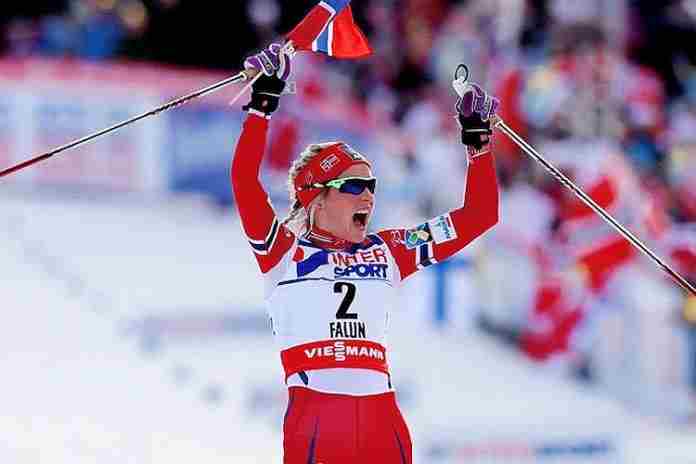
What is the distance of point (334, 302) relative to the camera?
452 cm

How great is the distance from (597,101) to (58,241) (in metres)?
4.36

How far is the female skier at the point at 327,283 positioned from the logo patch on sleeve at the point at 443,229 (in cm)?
2

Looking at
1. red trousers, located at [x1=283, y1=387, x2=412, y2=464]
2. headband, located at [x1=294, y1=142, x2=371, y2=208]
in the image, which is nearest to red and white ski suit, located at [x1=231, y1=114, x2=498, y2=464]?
red trousers, located at [x1=283, y1=387, x2=412, y2=464]

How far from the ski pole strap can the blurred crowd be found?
598 centimetres

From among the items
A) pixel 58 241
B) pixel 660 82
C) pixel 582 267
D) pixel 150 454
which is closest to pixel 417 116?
pixel 660 82

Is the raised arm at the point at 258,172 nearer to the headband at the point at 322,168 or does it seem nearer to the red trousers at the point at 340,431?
the headband at the point at 322,168

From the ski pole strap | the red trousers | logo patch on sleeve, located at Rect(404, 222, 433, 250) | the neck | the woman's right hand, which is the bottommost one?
the red trousers

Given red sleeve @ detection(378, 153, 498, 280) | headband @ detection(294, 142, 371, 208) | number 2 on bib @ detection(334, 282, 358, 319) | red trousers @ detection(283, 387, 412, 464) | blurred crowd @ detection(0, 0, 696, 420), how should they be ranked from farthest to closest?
blurred crowd @ detection(0, 0, 696, 420) < red sleeve @ detection(378, 153, 498, 280) < headband @ detection(294, 142, 371, 208) < number 2 on bib @ detection(334, 282, 358, 319) < red trousers @ detection(283, 387, 412, 464)

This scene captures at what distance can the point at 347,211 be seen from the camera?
4.61 metres

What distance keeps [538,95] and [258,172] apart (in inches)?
306

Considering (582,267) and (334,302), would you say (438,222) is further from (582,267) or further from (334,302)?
(582,267)

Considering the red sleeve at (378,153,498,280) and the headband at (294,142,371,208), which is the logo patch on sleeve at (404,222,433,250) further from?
the headband at (294,142,371,208)

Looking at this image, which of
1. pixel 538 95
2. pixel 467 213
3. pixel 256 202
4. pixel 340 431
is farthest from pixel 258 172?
pixel 538 95

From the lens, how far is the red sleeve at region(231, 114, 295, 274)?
4.55 metres
